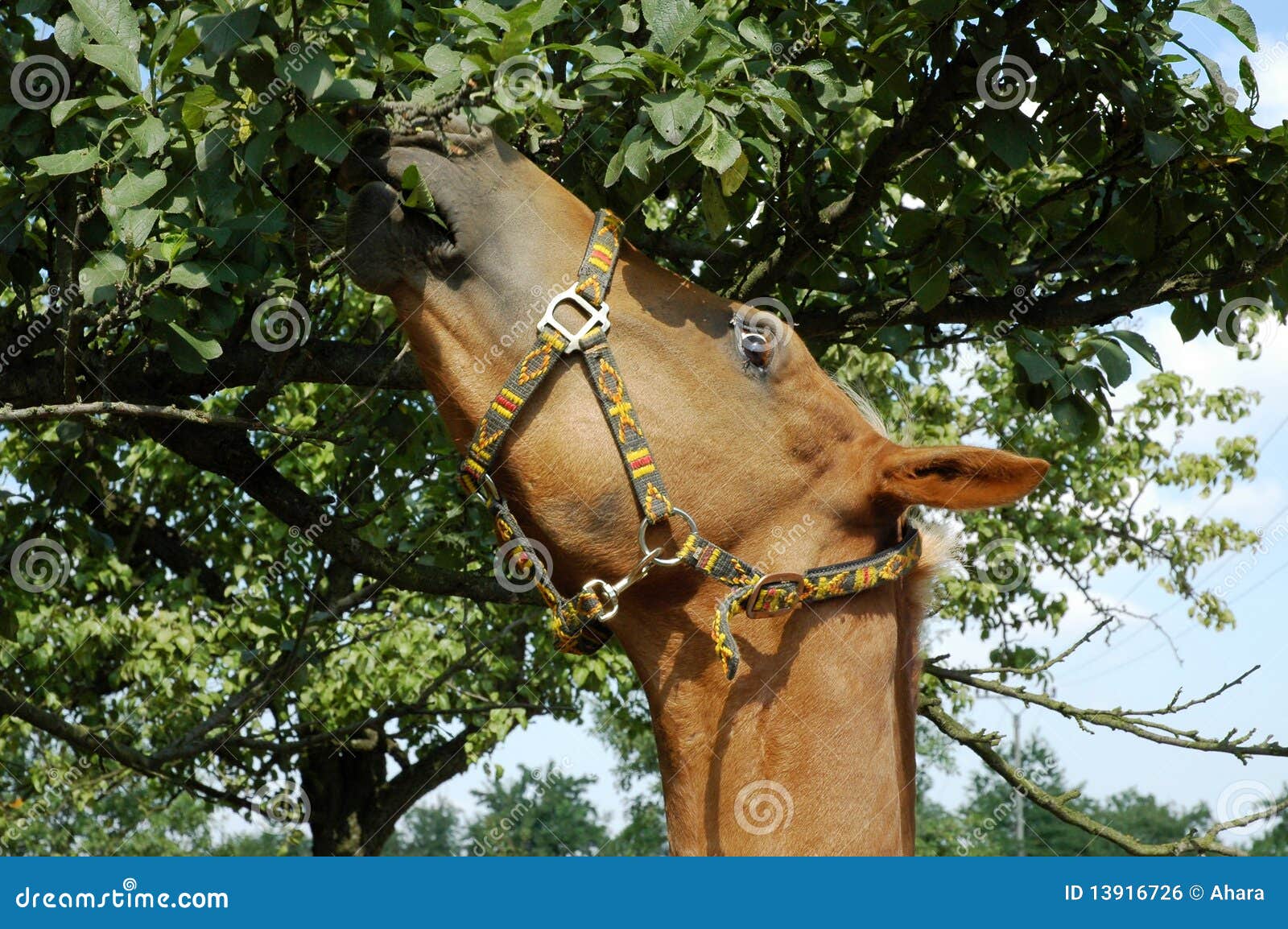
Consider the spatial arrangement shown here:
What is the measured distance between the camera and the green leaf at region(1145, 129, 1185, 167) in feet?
12.8

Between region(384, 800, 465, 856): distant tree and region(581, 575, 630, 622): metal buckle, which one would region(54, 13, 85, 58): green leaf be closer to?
region(581, 575, 630, 622): metal buckle

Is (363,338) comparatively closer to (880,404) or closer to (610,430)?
(610,430)

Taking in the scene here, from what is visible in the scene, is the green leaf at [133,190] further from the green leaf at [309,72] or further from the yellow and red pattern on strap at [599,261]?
the yellow and red pattern on strap at [599,261]

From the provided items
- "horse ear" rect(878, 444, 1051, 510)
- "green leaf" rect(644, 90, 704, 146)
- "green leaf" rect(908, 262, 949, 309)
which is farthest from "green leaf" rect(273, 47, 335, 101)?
"green leaf" rect(908, 262, 949, 309)

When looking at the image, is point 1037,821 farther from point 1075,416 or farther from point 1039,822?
point 1075,416

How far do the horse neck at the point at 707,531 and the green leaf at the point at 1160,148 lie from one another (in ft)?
5.07

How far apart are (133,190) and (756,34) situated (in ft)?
5.68

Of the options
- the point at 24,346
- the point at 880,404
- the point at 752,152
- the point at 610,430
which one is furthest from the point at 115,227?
the point at 880,404

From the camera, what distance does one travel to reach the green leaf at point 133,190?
327cm

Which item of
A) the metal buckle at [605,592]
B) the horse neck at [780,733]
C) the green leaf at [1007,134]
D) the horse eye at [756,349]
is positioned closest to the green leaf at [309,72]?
the horse eye at [756,349]

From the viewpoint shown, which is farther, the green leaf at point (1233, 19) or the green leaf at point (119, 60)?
the green leaf at point (1233, 19)

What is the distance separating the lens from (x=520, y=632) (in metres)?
10.9

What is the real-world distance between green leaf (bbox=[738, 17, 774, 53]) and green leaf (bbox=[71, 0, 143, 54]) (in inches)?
63.7

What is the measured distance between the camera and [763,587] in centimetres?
296
